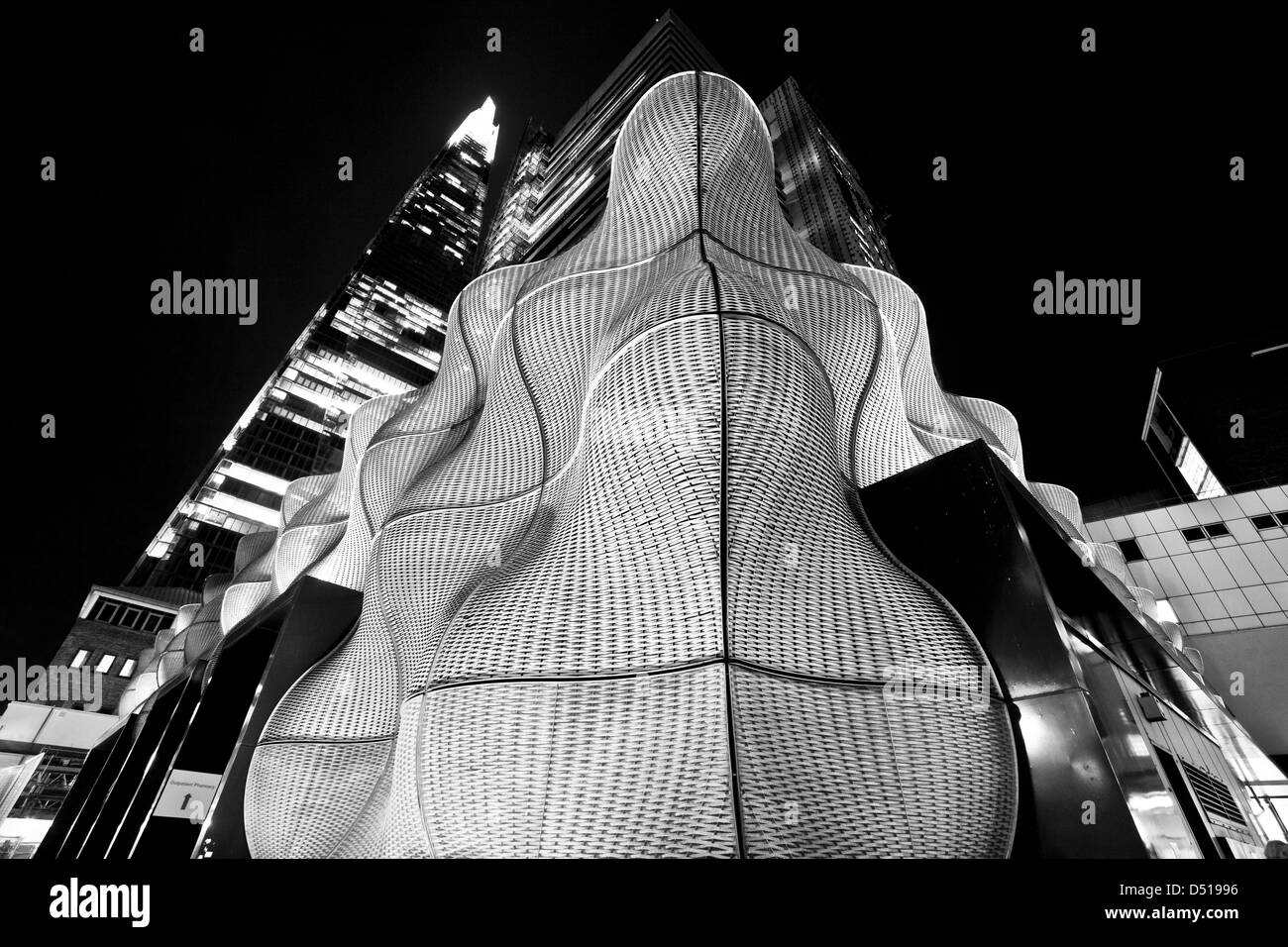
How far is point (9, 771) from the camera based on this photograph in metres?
27.7

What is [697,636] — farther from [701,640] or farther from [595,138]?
[595,138]

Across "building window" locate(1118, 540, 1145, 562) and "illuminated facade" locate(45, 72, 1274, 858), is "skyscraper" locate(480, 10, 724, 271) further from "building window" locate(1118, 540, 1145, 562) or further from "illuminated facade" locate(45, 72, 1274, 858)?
"illuminated facade" locate(45, 72, 1274, 858)

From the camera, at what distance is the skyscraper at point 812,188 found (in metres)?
23.7

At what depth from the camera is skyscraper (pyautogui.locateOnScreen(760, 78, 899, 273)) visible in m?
23.7

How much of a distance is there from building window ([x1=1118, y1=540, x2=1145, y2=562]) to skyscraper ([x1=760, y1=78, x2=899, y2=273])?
35.5ft

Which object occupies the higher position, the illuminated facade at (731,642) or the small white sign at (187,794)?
the illuminated facade at (731,642)

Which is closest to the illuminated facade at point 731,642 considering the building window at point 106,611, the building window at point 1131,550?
the building window at point 1131,550

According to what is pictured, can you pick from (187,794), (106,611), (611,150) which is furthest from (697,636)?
(106,611)

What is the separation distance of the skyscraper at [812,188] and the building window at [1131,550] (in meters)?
10.8

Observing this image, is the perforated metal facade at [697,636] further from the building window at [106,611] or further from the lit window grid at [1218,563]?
the building window at [106,611]

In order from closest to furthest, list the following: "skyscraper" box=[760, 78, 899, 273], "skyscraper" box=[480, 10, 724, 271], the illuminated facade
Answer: the illuminated facade < "skyscraper" box=[760, 78, 899, 273] < "skyscraper" box=[480, 10, 724, 271]

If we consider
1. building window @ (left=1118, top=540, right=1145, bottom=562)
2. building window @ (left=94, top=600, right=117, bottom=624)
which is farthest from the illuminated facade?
building window @ (left=94, top=600, right=117, bottom=624)

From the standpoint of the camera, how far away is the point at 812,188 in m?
28.8
